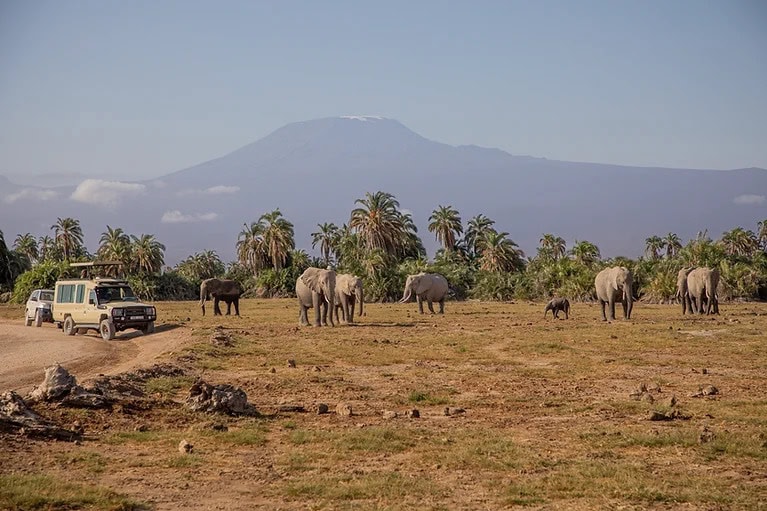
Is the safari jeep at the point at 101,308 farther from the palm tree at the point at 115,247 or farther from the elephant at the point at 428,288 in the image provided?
the palm tree at the point at 115,247

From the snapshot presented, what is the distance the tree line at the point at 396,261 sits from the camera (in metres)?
57.5

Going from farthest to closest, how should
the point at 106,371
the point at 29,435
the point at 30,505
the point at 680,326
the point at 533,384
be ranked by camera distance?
the point at 680,326 → the point at 106,371 → the point at 533,384 → the point at 29,435 → the point at 30,505

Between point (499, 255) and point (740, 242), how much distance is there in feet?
69.4

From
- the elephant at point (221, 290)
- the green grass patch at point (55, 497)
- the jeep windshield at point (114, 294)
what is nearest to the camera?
the green grass patch at point (55, 497)

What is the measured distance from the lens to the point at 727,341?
26625mm

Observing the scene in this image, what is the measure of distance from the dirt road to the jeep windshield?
132cm

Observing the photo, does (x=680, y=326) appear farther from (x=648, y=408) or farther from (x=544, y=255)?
(x=544, y=255)

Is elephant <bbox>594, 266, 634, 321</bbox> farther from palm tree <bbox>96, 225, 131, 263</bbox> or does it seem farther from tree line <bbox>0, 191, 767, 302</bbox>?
palm tree <bbox>96, 225, 131, 263</bbox>

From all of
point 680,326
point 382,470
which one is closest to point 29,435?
point 382,470

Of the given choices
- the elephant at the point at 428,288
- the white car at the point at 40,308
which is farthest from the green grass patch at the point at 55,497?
the elephant at the point at 428,288

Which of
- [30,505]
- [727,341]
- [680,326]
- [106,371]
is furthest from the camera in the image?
[680,326]

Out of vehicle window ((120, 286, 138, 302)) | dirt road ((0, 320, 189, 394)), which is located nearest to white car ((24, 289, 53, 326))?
dirt road ((0, 320, 189, 394))

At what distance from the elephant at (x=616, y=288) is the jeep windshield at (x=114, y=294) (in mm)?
18894

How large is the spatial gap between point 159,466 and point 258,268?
83.6 meters
